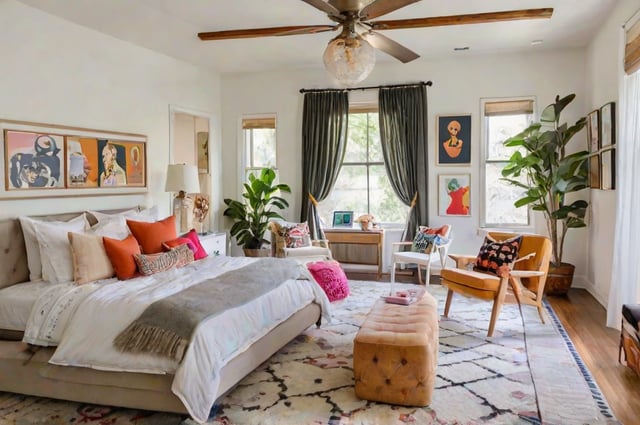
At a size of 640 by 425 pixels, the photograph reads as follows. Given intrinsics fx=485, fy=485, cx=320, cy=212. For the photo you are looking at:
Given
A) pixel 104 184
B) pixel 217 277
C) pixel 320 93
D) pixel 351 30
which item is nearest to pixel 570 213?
pixel 320 93

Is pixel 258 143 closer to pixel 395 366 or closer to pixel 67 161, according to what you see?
pixel 67 161

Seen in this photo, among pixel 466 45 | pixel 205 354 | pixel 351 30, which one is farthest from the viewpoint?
pixel 466 45

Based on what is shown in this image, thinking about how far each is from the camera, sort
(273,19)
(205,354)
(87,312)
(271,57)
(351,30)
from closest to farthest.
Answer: (205,354) < (87,312) < (351,30) < (273,19) < (271,57)

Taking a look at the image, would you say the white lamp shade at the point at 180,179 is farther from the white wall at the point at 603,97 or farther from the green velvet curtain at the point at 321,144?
the white wall at the point at 603,97

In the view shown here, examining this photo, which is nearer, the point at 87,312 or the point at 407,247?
the point at 87,312

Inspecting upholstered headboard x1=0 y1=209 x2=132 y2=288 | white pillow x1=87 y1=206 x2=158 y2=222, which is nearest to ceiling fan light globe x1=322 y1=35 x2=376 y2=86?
white pillow x1=87 y1=206 x2=158 y2=222

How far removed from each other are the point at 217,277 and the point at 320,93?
162 inches

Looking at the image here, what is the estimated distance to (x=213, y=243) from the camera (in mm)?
5930

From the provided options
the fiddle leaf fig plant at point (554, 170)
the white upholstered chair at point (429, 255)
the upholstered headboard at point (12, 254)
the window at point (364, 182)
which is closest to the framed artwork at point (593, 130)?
the fiddle leaf fig plant at point (554, 170)

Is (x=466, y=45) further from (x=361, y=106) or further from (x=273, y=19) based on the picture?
(x=273, y=19)

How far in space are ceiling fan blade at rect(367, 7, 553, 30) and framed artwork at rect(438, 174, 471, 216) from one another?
227 cm

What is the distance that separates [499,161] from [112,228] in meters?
4.84

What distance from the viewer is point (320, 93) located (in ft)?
22.8

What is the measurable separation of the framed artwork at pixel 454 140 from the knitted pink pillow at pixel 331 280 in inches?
91.5
